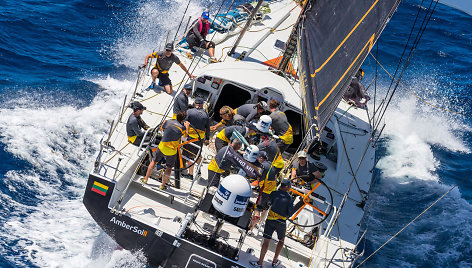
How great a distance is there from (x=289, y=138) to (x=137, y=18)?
393 inches

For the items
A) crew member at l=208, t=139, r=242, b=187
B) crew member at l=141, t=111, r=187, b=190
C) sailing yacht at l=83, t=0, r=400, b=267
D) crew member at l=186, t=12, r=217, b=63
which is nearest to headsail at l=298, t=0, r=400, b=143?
sailing yacht at l=83, t=0, r=400, b=267

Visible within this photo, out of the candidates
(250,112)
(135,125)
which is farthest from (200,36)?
(135,125)

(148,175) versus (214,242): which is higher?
(148,175)

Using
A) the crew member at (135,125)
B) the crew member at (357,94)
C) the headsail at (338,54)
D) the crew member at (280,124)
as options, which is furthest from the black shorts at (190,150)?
the crew member at (357,94)

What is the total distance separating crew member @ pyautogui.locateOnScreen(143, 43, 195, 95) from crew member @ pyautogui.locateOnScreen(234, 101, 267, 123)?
1679 millimetres

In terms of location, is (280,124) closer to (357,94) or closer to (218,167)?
(218,167)

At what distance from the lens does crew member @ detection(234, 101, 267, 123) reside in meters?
8.73

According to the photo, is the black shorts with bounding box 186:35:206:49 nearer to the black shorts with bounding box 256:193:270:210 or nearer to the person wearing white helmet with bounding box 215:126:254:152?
the person wearing white helmet with bounding box 215:126:254:152

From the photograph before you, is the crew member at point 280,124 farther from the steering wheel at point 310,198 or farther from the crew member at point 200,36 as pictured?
the crew member at point 200,36

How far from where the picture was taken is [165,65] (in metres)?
10.3

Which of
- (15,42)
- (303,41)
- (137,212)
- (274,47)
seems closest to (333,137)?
(303,41)

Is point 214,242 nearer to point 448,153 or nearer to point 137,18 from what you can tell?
point 448,153

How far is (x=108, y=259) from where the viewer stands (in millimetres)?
7695

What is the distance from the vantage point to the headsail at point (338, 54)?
7.23 m
